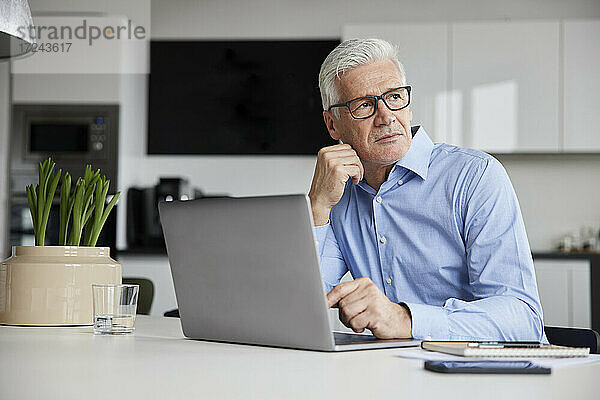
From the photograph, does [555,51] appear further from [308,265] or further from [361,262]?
[308,265]

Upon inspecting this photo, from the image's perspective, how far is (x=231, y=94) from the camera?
4965mm

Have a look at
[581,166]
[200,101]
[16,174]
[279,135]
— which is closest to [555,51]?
[581,166]

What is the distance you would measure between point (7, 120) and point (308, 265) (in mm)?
4051

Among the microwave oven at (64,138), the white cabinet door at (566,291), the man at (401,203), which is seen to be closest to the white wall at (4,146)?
the microwave oven at (64,138)

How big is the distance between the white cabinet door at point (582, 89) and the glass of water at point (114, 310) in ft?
11.5

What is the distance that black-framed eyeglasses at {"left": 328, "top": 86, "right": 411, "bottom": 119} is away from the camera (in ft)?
6.18

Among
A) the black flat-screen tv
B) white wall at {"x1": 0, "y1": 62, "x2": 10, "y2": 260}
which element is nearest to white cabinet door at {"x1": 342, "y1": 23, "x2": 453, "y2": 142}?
the black flat-screen tv

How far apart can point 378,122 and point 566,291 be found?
2632 millimetres

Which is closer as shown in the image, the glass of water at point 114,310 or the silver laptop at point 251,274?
the silver laptop at point 251,274

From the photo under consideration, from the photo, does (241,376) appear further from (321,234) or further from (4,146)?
(4,146)

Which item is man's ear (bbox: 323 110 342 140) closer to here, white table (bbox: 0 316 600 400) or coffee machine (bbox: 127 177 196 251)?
white table (bbox: 0 316 600 400)

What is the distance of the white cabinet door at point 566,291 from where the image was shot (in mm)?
4117

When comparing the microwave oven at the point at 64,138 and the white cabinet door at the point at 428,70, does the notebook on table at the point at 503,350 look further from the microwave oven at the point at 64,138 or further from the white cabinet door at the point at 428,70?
the microwave oven at the point at 64,138

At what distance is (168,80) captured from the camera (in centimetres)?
498
